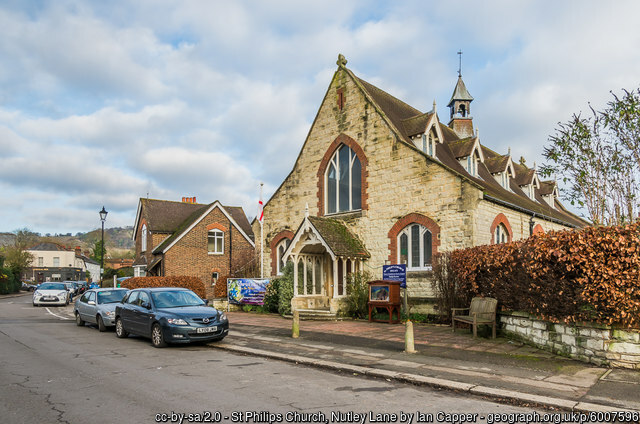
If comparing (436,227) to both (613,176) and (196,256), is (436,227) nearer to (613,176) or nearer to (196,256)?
(613,176)

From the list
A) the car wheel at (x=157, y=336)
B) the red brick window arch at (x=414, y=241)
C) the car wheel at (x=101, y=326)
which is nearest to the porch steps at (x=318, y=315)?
the red brick window arch at (x=414, y=241)

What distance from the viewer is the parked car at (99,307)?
51.5ft

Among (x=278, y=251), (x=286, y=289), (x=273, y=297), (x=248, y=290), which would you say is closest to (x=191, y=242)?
(x=278, y=251)

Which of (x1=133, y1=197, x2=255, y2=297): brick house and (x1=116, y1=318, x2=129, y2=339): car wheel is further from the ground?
(x1=133, y1=197, x2=255, y2=297): brick house

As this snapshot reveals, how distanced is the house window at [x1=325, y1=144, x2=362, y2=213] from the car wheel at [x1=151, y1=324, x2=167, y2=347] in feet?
33.4

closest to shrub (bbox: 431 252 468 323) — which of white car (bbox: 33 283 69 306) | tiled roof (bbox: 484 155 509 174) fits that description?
tiled roof (bbox: 484 155 509 174)

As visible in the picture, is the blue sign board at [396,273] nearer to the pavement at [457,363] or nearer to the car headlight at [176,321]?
the pavement at [457,363]

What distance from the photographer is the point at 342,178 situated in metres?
20.4

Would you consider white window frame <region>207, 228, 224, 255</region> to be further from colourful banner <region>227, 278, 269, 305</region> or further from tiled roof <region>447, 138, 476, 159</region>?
tiled roof <region>447, 138, 476, 159</region>

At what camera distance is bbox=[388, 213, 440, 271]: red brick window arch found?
16.7 meters

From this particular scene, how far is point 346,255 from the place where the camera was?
17.2 metres

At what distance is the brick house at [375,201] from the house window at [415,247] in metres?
0.04

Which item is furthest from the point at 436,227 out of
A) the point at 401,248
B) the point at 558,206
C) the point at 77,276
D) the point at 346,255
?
the point at 77,276

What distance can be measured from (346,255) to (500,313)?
637 cm
